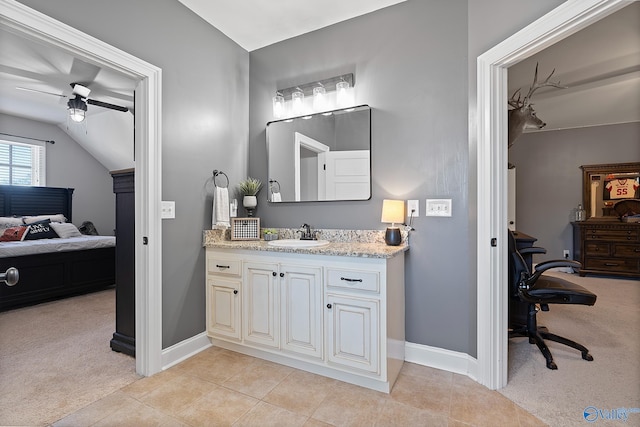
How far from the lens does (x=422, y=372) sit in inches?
82.5

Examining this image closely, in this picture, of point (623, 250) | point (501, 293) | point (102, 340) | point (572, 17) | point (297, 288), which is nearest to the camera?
point (572, 17)

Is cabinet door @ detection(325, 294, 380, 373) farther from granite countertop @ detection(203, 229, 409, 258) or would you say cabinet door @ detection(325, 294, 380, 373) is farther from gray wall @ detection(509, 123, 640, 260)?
gray wall @ detection(509, 123, 640, 260)

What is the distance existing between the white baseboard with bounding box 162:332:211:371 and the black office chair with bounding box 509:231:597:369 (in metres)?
2.57

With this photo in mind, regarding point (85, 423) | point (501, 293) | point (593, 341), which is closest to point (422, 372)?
point (501, 293)

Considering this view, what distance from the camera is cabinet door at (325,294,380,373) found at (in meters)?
1.83

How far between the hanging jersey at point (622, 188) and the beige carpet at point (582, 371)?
268 centimetres

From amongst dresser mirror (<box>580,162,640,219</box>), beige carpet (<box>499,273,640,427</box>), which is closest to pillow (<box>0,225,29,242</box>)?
beige carpet (<box>499,273,640,427</box>)

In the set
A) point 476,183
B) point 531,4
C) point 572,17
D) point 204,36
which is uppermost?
point 204,36

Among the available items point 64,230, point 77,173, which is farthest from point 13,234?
point 77,173

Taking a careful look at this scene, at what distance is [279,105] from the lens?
9.22 feet

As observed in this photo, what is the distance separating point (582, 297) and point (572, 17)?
1885 mm

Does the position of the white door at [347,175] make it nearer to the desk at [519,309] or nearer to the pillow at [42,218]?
the desk at [519,309]

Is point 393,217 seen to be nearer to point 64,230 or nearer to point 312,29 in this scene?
point 312,29

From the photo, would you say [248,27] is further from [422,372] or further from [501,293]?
[422,372]
